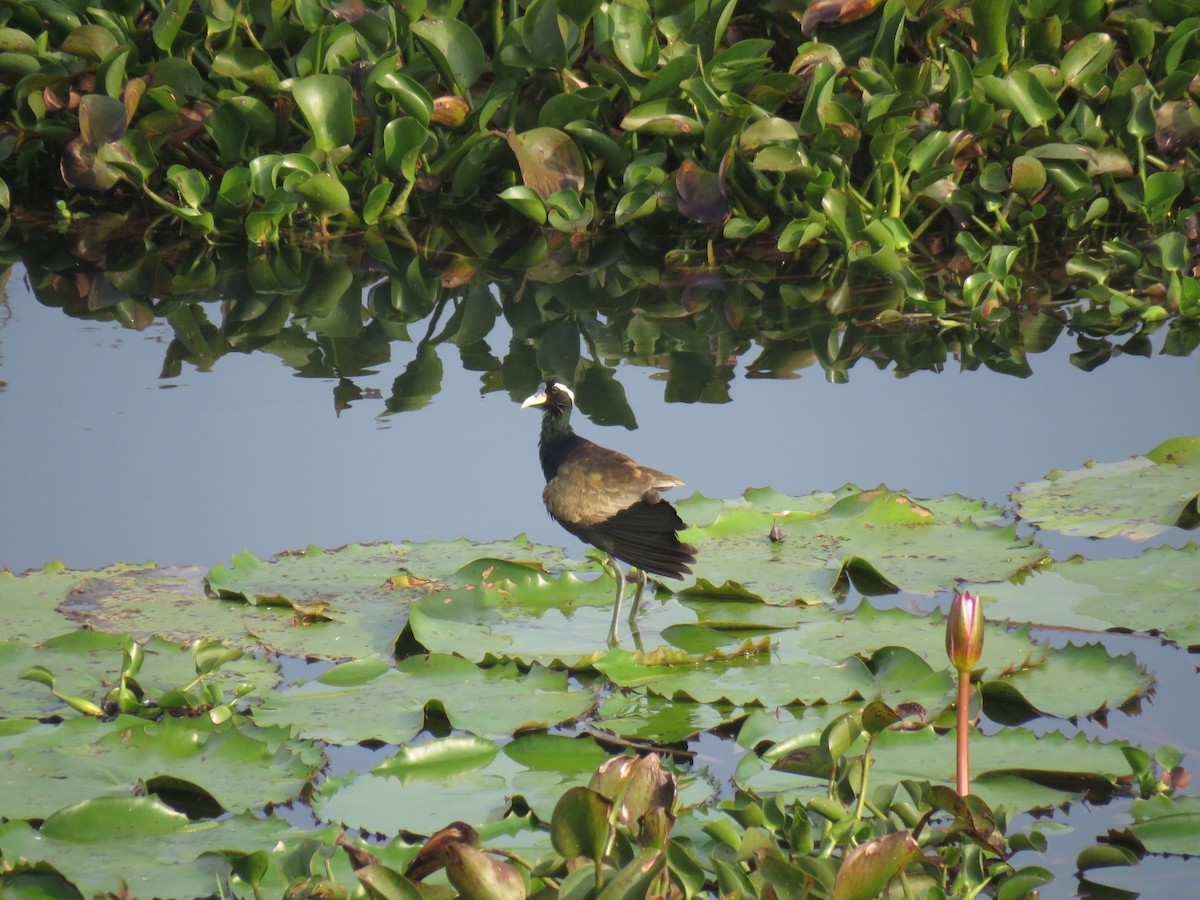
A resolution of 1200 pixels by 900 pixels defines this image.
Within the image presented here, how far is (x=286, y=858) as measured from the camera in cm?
211

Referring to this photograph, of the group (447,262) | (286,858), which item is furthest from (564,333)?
(286,858)

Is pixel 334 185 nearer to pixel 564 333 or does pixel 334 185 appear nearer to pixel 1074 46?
pixel 564 333

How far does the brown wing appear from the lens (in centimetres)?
359

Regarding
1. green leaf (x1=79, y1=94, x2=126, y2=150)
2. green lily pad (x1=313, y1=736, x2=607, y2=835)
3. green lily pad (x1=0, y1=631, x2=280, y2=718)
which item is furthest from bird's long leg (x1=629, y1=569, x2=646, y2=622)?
green leaf (x1=79, y1=94, x2=126, y2=150)

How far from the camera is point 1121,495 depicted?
403 cm

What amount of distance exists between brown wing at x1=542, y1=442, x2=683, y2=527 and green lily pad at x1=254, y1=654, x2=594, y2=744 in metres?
0.59

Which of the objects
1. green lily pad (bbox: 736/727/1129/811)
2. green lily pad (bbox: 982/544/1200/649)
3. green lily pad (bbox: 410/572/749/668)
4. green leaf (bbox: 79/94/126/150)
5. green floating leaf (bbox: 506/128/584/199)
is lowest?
green lily pad (bbox: 736/727/1129/811)

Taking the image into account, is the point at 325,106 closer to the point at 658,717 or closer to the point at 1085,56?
the point at 1085,56

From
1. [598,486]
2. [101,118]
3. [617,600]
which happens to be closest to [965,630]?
[617,600]

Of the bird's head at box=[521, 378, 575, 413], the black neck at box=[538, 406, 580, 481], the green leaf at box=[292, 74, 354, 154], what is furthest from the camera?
the green leaf at box=[292, 74, 354, 154]

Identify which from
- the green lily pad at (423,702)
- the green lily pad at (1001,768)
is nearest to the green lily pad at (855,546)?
the green lily pad at (423,702)

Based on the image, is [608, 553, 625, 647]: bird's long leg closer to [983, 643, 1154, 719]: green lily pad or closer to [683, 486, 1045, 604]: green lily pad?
[683, 486, 1045, 604]: green lily pad

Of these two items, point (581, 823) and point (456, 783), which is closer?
point (581, 823)

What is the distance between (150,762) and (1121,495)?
2778 mm
